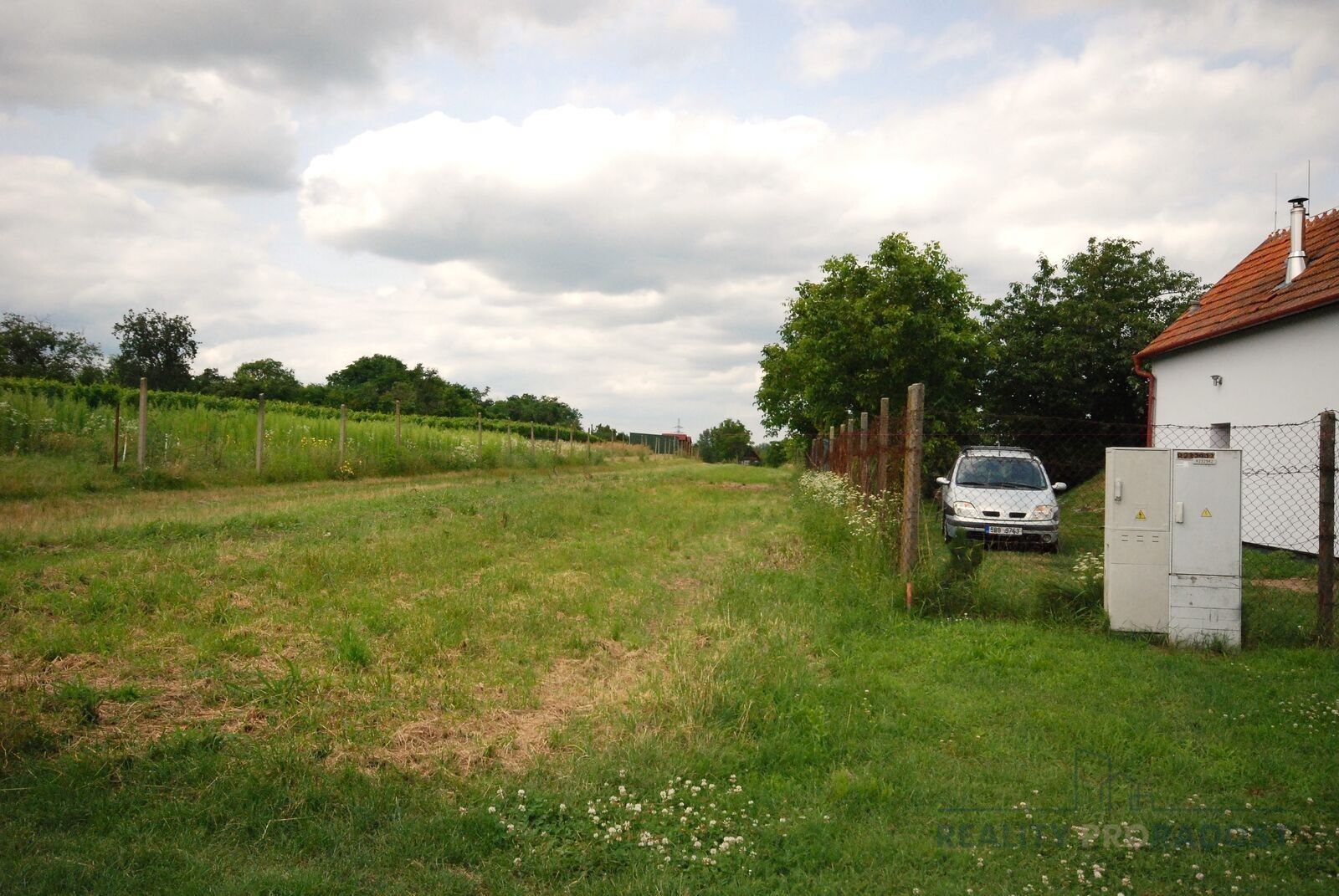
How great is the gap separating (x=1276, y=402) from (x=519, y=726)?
14.6m

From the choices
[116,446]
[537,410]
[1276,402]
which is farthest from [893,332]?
[537,410]

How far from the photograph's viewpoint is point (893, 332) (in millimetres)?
23781

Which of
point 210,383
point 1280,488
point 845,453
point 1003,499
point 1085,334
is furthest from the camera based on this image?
point 210,383

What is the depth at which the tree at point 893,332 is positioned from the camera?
24.5 m

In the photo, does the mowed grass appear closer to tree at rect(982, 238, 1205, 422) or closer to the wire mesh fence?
the wire mesh fence

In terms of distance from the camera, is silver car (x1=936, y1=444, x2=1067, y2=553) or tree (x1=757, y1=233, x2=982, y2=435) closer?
silver car (x1=936, y1=444, x2=1067, y2=553)

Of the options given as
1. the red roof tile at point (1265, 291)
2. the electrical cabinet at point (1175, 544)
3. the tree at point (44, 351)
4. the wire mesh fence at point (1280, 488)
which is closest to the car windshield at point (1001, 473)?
the wire mesh fence at point (1280, 488)

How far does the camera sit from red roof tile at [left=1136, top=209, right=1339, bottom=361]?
44.8 feet

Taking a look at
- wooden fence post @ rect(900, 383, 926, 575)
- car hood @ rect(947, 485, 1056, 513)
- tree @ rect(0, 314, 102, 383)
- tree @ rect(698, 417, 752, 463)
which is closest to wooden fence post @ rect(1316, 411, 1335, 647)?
wooden fence post @ rect(900, 383, 926, 575)

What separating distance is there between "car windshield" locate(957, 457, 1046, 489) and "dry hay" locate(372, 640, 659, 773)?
9.88 metres

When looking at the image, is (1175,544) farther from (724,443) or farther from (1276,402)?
(724,443)

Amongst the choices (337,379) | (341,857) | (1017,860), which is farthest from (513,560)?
(337,379)

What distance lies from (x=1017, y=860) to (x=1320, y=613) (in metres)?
5.14

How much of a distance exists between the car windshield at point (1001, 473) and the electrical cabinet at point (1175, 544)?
6802mm
